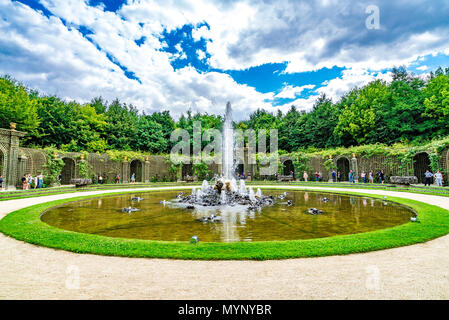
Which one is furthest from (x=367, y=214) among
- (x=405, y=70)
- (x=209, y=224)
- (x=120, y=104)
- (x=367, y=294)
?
(x=120, y=104)

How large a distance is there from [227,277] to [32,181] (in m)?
22.3

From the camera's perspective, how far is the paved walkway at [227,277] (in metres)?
2.55

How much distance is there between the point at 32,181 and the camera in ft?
62.3

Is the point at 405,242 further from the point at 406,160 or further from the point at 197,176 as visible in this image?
the point at 197,176

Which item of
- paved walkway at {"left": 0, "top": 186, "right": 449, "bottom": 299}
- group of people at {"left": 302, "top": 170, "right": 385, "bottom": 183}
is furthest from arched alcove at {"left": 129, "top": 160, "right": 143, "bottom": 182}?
paved walkway at {"left": 0, "top": 186, "right": 449, "bottom": 299}

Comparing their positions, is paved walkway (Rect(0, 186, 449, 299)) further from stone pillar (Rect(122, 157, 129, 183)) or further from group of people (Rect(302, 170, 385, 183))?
stone pillar (Rect(122, 157, 129, 183))

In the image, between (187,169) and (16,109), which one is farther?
(187,169)

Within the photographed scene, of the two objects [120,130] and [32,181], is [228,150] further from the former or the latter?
[120,130]

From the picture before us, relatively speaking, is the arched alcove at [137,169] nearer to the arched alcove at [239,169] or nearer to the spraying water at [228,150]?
the spraying water at [228,150]

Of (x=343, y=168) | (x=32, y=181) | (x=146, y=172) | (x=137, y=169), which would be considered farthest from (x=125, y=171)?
(x=343, y=168)

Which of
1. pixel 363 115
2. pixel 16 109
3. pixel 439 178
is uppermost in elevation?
pixel 363 115

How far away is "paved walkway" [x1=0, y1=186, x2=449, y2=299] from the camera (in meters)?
2.55
